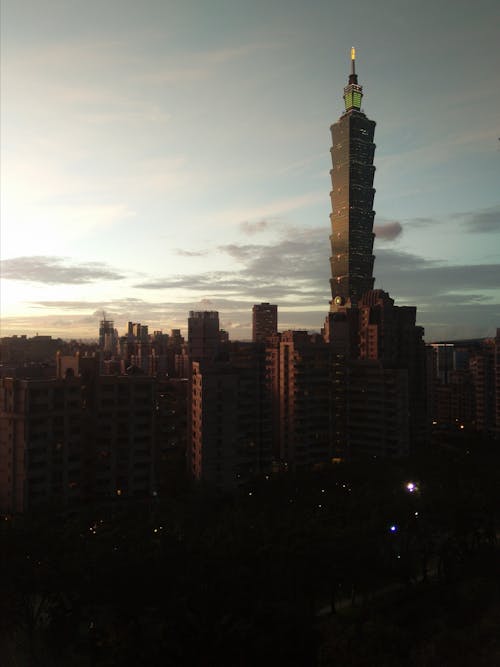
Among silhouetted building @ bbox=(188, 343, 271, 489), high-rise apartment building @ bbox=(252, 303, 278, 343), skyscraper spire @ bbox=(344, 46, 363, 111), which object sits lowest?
silhouetted building @ bbox=(188, 343, 271, 489)

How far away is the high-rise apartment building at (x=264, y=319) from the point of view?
360ft

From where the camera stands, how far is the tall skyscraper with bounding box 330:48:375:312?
12888cm

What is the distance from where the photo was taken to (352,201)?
12888 centimetres

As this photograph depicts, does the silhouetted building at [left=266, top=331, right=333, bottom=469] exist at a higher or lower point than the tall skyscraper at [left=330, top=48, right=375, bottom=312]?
lower

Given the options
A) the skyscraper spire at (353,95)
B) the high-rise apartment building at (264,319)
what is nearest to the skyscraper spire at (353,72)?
the skyscraper spire at (353,95)

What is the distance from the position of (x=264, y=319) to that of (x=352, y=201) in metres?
38.6

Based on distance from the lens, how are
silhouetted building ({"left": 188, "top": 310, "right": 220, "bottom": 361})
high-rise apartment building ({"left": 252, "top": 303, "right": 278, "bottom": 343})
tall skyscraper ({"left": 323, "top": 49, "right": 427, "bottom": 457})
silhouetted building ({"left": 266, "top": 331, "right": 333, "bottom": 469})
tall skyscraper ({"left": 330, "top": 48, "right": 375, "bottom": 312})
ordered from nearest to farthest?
silhouetted building ({"left": 188, "top": 310, "right": 220, "bottom": 361}), silhouetted building ({"left": 266, "top": 331, "right": 333, "bottom": 469}), tall skyscraper ({"left": 323, "top": 49, "right": 427, "bottom": 457}), high-rise apartment building ({"left": 252, "top": 303, "right": 278, "bottom": 343}), tall skyscraper ({"left": 330, "top": 48, "right": 375, "bottom": 312})

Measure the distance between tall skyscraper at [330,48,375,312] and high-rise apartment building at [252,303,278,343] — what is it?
2636 cm

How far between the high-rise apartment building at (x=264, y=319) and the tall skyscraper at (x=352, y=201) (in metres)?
26.4

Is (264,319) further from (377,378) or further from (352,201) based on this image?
(377,378)

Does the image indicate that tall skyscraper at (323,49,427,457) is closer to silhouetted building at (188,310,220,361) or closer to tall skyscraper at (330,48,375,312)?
silhouetted building at (188,310,220,361)

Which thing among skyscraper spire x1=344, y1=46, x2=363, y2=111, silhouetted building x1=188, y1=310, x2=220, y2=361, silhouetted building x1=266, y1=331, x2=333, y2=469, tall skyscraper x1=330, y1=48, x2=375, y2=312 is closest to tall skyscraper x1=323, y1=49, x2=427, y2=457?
silhouetted building x1=266, y1=331, x2=333, y2=469

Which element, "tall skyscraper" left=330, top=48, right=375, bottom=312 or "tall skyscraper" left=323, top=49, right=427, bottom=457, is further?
"tall skyscraper" left=330, top=48, right=375, bottom=312

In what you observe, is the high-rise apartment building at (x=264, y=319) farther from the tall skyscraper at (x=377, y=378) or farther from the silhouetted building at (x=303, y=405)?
the silhouetted building at (x=303, y=405)
